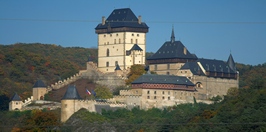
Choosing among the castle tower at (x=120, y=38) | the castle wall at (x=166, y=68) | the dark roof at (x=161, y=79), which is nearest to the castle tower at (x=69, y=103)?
the dark roof at (x=161, y=79)

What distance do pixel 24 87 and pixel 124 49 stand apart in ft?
47.2

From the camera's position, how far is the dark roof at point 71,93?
4078 inches

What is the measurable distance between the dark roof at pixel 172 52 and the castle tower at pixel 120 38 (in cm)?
178

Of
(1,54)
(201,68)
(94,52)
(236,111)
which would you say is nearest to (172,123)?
(236,111)

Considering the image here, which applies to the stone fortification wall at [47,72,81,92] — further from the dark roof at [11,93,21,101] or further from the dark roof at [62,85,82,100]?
the dark roof at [62,85,82,100]

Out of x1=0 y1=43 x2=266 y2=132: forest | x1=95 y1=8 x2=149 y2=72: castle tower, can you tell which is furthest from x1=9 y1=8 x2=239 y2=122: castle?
x1=0 y1=43 x2=266 y2=132: forest

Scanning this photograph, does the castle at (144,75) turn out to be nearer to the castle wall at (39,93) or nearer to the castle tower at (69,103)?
the castle wall at (39,93)

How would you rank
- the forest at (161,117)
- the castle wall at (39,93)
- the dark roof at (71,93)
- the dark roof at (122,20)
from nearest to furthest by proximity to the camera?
the forest at (161,117), the dark roof at (71,93), the castle wall at (39,93), the dark roof at (122,20)

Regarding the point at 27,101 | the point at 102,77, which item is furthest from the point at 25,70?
the point at 27,101

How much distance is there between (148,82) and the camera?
10700 cm

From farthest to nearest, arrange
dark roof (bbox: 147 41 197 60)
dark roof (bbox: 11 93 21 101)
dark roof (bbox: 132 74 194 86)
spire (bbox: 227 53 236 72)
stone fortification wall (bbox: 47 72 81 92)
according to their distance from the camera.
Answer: spire (bbox: 227 53 236 72) < stone fortification wall (bbox: 47 72 81 92) < dark roof (bbox: 147 41 197 60) < dark roof (bbox: 11 93 21 101) < dark roof (bbox: 132 74 194 86)

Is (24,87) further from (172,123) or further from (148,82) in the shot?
(172,123)

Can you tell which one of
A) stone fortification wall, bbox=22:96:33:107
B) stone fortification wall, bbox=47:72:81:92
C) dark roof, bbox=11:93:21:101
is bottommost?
stone fortification wall, bbox=22:96:33:107

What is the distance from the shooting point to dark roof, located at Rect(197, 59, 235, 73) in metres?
113
